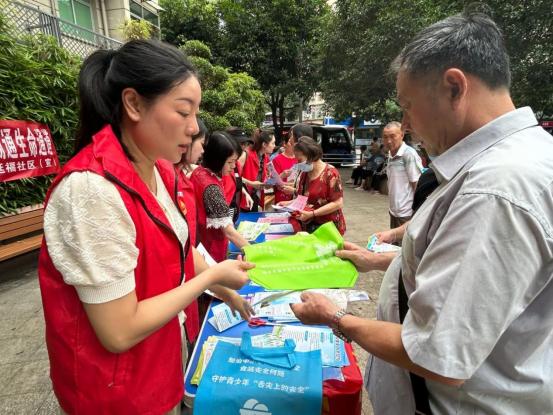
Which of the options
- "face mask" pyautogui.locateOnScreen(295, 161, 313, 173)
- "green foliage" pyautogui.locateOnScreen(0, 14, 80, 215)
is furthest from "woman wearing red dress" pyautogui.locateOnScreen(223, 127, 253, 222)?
"green foliage" pyautogui.locateOnScreen(0, 14, 80, 215)

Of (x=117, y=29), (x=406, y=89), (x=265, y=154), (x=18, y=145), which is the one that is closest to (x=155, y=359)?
(x=406, y=89)

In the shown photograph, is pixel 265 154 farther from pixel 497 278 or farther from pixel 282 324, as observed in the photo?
pixel 497 278

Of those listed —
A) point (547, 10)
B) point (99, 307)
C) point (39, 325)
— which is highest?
point (547, 10)

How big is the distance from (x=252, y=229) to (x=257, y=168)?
121 inches

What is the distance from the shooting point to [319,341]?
1566mm

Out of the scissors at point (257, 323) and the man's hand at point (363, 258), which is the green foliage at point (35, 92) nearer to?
the scissors at point (257, 323)

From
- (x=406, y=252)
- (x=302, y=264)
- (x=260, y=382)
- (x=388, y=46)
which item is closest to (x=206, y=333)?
(x=260, y=382)

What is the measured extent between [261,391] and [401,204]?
3.58 meters

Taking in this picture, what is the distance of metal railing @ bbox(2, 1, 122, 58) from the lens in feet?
17.6

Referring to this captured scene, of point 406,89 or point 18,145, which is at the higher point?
point 406,89

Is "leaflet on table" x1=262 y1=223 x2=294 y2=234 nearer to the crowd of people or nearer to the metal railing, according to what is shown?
the crowd of people

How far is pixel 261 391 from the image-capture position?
47.8 inches

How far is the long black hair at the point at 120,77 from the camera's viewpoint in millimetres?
917

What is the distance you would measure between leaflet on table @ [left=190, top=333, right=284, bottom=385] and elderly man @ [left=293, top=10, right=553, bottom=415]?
0.61 meters
